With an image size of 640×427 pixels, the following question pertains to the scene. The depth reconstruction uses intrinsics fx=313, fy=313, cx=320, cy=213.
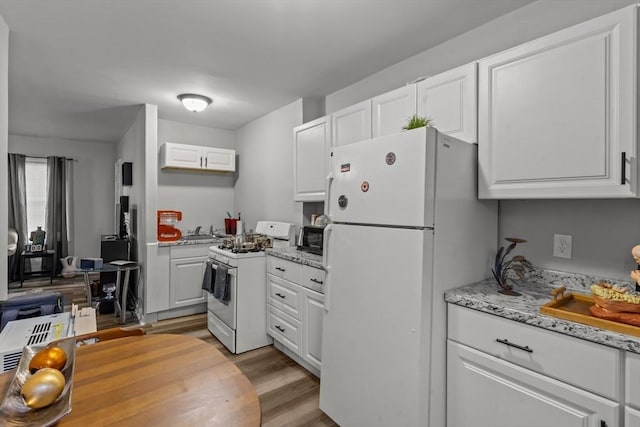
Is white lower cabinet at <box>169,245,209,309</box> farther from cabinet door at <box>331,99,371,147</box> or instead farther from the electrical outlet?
the electrical outlet

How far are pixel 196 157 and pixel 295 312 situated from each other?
8.48ft

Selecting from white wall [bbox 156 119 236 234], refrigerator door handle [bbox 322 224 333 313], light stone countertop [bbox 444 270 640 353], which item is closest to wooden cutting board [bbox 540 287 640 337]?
light stone countertop [bbox 444 270 640 353]

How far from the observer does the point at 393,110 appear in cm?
219

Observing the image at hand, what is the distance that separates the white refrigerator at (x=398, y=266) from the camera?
4.99 feet

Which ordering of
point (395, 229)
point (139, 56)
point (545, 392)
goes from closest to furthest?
point (545, 392) → point (395, 229) → point (139, 56)

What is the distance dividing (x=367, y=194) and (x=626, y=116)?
3.74ft

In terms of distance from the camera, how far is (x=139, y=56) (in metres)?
2.49

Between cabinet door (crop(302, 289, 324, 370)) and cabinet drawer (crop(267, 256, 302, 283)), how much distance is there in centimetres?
19

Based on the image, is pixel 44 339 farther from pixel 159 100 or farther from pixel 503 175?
pixel 159 100

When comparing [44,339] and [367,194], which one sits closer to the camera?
[44,339]

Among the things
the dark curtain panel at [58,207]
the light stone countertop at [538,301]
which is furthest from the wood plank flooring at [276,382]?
the dark curtain panel at [58,207]

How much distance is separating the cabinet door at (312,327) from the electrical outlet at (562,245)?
58.6 inches

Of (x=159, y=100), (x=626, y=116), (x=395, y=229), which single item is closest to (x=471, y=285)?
(x=395, y=229)

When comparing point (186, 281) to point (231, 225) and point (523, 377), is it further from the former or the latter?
point (523, 377)
